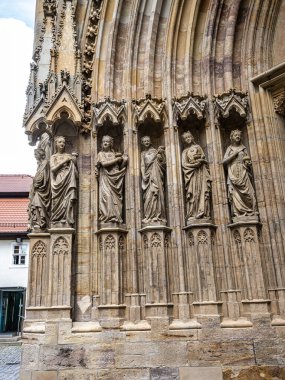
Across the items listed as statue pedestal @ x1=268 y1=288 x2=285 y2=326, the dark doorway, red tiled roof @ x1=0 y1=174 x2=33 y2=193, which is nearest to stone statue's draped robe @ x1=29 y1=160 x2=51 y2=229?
statue pedestal @ x1=268 y1=288 x2=285 y2=326

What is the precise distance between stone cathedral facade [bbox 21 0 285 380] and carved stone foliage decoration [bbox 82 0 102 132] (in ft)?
0.08

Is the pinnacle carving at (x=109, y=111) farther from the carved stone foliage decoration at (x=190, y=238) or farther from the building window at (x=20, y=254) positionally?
the building window at (x=20, y=254)

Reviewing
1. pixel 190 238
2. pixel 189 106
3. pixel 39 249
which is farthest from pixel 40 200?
pixel 189 106

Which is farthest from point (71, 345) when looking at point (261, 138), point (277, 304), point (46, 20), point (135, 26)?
point (46, 20)

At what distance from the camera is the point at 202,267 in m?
5.70

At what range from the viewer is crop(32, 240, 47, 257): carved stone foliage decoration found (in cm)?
595

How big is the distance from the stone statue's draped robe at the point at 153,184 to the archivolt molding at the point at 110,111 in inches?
28.3

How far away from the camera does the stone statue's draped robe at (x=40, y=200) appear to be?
6047mm

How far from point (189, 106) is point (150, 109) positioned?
0.63 meters

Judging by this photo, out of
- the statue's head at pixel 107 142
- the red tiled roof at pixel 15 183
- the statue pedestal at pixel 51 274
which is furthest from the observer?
the red tiled roof at pixel 15 183

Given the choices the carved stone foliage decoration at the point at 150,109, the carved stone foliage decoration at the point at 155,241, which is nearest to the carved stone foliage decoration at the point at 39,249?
the carved stone foliage decoration at the point at 155,241

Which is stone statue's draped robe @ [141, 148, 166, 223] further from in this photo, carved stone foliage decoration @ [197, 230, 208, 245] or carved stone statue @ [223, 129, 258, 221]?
carved stone statue @ [223, 129, 258, 221]

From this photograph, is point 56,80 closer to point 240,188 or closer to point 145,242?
point 145,242

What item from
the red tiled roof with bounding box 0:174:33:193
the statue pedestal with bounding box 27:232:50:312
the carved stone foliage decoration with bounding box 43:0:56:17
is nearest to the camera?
the statue pedestal with bounding box 27:232:50:312
